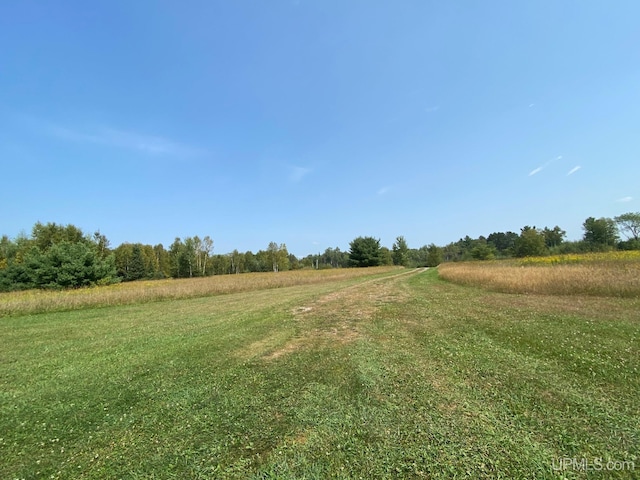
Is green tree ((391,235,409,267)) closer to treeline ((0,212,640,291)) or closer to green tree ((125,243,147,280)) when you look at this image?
treeline ((0,212,640,291))

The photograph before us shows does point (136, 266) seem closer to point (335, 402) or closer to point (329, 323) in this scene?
point (329, 323)

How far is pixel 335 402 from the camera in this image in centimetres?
354

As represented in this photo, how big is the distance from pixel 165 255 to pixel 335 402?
83.4 m

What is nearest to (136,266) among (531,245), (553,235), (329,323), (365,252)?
(365,252)

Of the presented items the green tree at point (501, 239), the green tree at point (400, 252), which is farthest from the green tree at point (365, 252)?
the green tree at point (501, 239)

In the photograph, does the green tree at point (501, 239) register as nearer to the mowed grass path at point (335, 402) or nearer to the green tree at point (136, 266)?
the green tree at point (136, 266)

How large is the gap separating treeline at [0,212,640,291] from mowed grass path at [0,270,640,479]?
2416cm

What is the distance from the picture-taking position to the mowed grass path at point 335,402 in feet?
8.16

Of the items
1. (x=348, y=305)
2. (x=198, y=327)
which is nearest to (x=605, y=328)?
(x=348, y=305)

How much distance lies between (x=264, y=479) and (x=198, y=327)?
7116 millimetres

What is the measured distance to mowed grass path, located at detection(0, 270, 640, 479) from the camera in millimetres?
2488

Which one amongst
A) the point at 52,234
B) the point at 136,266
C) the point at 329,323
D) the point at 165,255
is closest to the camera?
the point at 329,323

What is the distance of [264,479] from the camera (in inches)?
91.0

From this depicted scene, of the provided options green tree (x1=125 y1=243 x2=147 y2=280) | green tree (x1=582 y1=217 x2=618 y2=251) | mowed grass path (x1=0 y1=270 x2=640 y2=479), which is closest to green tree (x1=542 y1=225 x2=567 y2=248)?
green tree (x1=582 y1=217 x2=618 y2=251)
